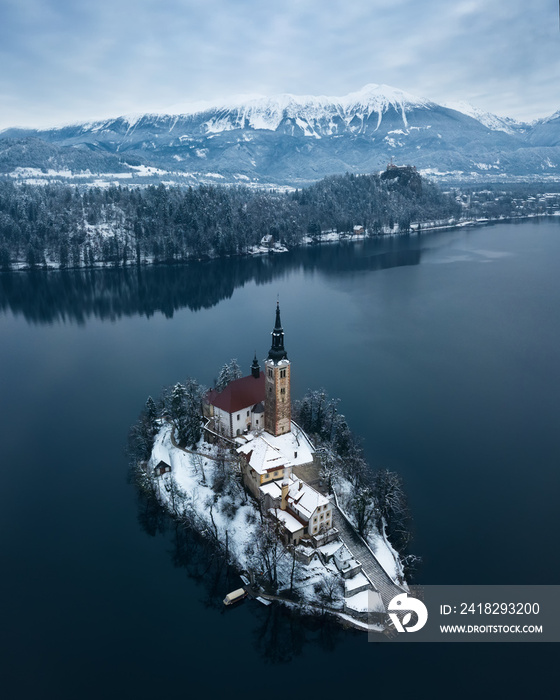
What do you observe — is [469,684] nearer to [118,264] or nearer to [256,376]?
[256,376]

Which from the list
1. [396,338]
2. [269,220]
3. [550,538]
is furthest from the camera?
[269,220]

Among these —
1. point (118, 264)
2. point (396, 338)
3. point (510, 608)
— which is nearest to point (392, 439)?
point (510, 608)

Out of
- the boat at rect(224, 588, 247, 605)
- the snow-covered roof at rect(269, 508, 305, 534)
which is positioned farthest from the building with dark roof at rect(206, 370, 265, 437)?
the boat at rect(224, 588, 247, 605)

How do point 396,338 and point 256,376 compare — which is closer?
point 256,376

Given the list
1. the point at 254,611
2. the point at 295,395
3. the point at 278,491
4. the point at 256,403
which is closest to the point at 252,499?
the point at 278,491

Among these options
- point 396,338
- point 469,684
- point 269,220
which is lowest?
point 469,684

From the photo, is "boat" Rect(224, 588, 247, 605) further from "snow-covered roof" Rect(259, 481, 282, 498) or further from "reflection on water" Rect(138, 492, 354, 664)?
"snow-covered roof" Rect(259, 481, 282, 498)

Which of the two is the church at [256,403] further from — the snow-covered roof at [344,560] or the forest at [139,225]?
the forest at [139,225]
